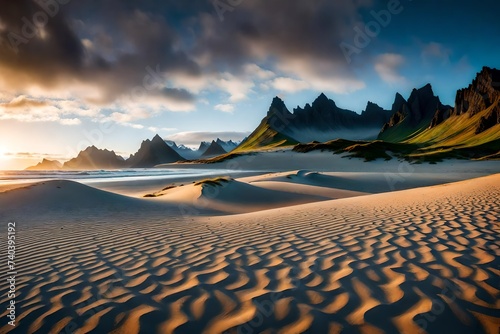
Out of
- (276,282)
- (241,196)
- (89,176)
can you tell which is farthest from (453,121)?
(276,282)

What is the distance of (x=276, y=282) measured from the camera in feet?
11.8

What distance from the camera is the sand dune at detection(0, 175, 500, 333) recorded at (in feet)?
8.99

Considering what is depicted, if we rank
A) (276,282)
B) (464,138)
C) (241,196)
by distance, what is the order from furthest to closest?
(464,138), (241,196), (276,282)

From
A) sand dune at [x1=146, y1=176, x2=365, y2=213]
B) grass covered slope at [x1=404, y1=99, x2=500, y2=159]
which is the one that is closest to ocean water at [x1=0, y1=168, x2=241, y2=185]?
sand dune at [x1=146, y1=176, x2=365, y2=213]

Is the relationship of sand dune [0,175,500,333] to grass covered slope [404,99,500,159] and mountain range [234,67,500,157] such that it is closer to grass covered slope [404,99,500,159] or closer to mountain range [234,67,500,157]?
grass covered slope [404,99,500,159]

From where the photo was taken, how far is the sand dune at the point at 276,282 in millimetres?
2740

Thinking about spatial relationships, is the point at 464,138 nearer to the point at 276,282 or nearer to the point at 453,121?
the point at 453,121

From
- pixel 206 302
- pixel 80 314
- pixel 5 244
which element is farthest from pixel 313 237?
pixel 5 244

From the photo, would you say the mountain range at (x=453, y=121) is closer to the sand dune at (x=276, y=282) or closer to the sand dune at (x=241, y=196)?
the sand dune at (x=241, y=196)

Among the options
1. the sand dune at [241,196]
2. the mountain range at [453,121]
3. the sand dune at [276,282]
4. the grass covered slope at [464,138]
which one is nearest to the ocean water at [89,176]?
the sand dune at [241,196]

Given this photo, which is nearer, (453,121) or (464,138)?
(464,138)

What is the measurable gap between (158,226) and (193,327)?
253 inches

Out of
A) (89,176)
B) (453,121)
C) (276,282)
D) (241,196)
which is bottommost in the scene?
(241,196)

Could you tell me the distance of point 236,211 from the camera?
1491 cm
